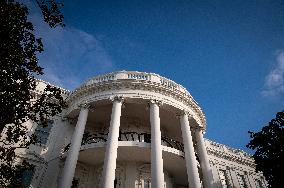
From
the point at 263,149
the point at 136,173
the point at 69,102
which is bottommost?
the point at 136,173

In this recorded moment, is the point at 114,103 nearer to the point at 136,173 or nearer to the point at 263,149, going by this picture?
the point at 136,173

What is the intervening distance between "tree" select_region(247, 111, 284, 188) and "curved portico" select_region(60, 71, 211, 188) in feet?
12.1

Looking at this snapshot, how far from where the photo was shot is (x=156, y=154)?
16.0 meters

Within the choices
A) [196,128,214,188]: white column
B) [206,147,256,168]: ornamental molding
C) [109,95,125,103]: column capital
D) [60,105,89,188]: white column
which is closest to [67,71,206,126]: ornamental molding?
[109,95,125,103]: column capital

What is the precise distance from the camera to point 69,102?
21.5 m

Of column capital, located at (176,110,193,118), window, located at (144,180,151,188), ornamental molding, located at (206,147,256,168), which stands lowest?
window, located at (144,180,151,188)

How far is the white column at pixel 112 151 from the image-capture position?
1445cm

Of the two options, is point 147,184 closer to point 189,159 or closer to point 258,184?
point 189,159

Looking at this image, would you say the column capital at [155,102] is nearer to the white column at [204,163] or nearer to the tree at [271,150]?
the white column at [204,163]

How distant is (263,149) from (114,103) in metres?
11.0

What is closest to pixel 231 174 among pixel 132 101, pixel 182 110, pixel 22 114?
pixel 182 110

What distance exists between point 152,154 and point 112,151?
2.46 m

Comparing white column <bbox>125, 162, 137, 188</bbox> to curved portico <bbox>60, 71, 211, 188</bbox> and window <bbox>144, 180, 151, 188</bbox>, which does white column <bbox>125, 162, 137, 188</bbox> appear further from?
window <bbox>144, 180, 151, 188</bbox>

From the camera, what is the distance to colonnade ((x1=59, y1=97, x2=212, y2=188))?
48.9 ft
